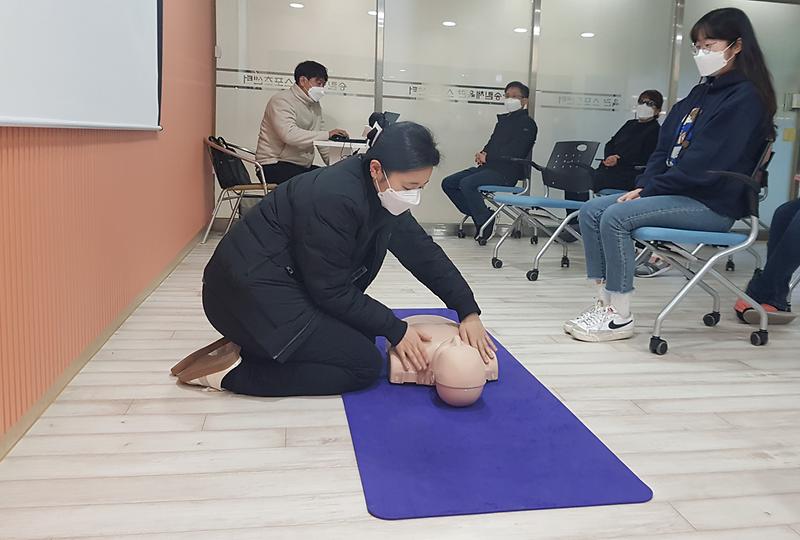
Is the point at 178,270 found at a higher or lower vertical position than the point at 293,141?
lower

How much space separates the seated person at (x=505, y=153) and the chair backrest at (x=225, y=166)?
1931 millimetres

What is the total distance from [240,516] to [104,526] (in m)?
0.27

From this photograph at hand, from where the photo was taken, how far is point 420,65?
636 cm

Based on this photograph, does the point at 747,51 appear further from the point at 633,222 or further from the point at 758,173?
the point at 633,222

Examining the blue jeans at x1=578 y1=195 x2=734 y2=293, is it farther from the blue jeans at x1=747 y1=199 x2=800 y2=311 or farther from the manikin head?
the manikin head

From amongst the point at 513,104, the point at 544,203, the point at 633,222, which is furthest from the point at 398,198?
the point at 513,104

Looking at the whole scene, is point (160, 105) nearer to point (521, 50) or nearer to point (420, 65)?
point (420, 65)

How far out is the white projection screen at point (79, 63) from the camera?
1.58 meters

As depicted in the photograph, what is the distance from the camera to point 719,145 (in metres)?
2.74

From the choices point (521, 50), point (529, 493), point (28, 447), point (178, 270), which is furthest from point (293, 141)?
point (529, 493)

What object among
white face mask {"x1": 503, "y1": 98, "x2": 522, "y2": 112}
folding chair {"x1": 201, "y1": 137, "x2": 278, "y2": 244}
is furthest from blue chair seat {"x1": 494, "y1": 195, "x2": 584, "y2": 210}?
folding chair {"x1": 201, "y1": 137, "x2": 278, "y2": 244}

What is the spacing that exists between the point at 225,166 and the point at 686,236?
12.3ft

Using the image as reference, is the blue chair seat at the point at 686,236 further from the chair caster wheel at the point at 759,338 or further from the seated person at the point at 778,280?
the seated person at the point at 778,280

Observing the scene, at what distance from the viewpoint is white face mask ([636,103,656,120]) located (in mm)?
5146
